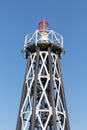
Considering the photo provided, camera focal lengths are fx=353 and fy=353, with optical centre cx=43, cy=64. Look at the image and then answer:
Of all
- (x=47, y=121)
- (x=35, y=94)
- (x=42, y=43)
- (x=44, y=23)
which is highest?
(x=44, y=23)

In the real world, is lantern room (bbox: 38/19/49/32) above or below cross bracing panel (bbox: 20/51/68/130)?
above

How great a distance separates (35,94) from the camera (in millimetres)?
37375

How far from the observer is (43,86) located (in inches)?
1556

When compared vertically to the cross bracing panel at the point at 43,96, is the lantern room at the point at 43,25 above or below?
above

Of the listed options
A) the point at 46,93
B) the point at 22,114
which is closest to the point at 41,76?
the point at 46,93

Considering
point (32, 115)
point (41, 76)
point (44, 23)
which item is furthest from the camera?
point (44, 23)

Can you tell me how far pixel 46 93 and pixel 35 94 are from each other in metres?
2.57

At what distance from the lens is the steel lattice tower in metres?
37.0

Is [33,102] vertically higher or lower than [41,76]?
lower

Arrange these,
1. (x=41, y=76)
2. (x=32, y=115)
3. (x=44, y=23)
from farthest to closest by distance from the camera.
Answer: (x=44, y=23) < (x=41, y=76) < (x=32, y=115)

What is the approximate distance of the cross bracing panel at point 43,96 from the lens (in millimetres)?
37156

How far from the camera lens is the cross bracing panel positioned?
37156mm

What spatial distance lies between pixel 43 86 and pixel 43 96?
4.65ft

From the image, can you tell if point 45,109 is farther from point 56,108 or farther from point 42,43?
point 42,43
